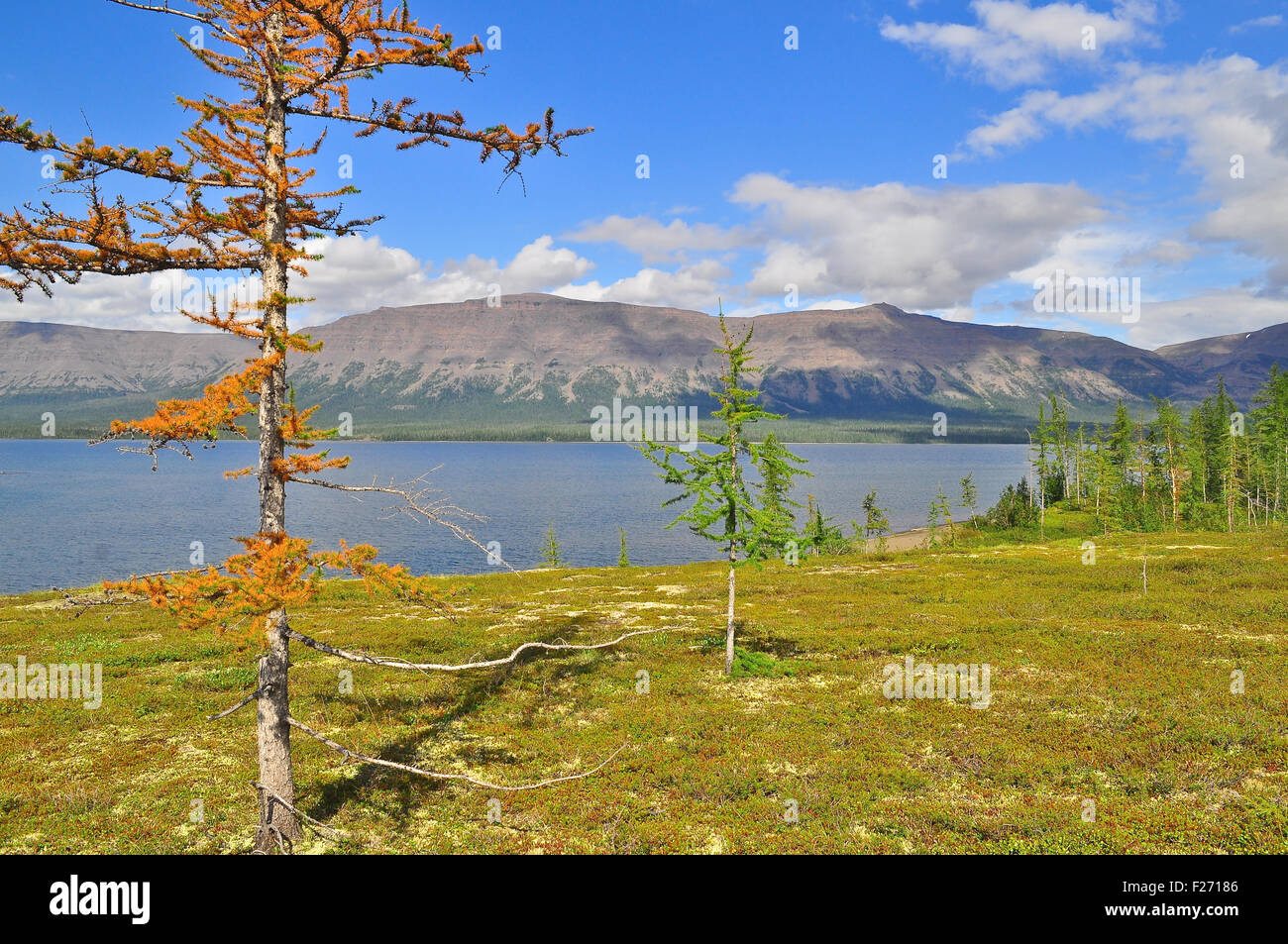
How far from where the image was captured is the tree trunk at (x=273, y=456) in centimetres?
919

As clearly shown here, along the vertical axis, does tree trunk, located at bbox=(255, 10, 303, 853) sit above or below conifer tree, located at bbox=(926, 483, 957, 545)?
above

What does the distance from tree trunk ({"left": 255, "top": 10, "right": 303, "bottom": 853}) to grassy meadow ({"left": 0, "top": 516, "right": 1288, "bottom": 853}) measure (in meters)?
1.36

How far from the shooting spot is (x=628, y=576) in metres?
49.5

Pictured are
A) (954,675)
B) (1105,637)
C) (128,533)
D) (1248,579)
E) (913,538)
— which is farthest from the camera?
(913,538)

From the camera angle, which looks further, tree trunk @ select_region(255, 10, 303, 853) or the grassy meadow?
the grassy meadow

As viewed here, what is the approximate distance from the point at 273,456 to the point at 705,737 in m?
12.5

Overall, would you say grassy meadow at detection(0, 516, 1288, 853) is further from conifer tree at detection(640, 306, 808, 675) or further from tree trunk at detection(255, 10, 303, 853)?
conifer tree at detection(640, 306, 808, 675)

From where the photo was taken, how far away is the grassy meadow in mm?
11836

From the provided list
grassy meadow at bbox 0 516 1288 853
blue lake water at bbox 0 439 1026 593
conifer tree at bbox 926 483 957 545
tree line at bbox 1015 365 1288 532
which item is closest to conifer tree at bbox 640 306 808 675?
grassy meadow at bbox 0 516 1288 853
